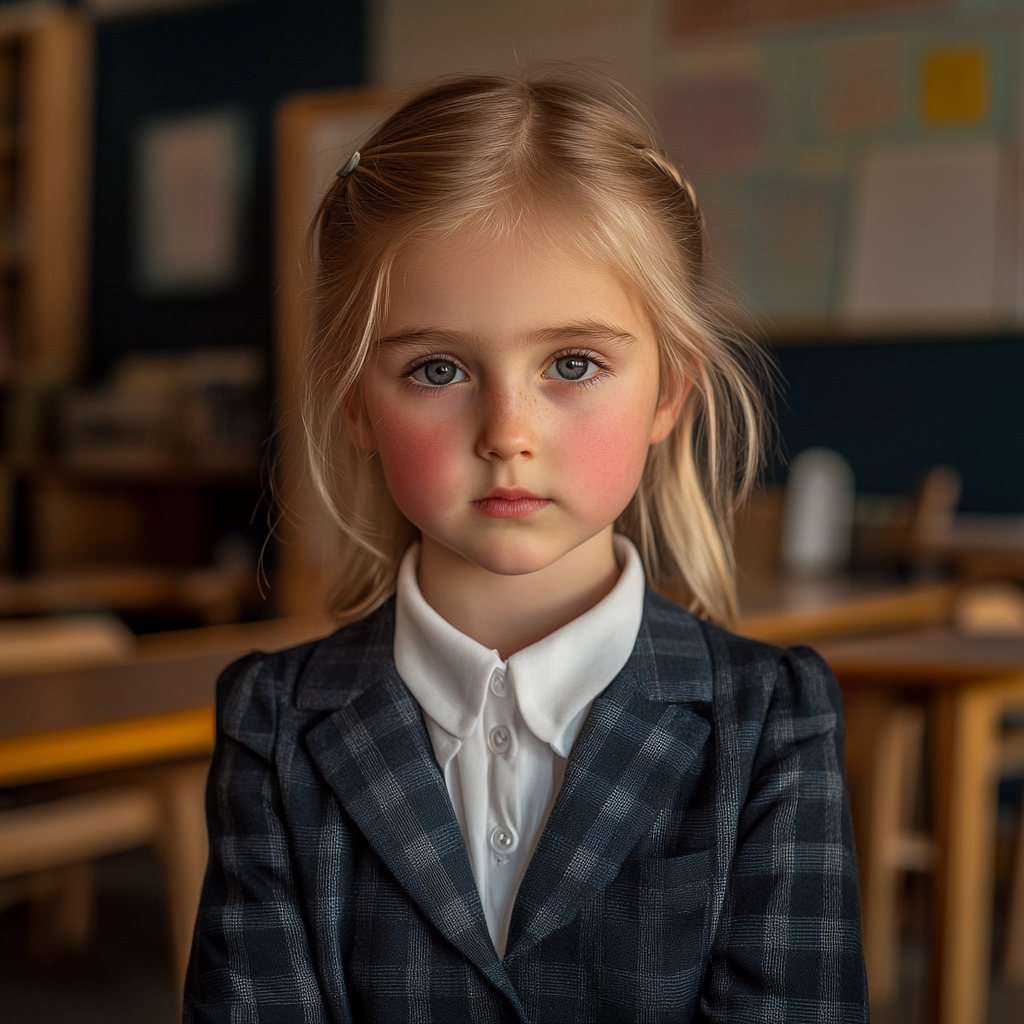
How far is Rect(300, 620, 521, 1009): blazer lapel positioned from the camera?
0.67 meters

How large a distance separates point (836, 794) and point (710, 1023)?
144 mm

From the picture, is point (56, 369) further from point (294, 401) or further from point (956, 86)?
point (956, 86)

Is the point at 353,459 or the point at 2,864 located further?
the point at 2,864

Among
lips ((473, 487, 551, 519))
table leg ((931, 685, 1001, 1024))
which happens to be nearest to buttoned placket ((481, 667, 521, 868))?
lips ((473, 487, 551, 519))

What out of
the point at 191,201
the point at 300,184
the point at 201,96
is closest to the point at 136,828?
the point at 300,184

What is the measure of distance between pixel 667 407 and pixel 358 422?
19 centimetres

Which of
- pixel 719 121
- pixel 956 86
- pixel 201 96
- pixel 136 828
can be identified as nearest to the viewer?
pixel 136 828

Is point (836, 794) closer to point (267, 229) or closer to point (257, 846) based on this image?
point (257, 846)

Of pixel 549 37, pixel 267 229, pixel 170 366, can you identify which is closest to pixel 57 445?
pixel 170 366

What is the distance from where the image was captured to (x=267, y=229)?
481 cm

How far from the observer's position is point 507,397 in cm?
65

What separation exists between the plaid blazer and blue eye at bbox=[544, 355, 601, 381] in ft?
0.58

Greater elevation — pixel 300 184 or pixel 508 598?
pixel 300 184

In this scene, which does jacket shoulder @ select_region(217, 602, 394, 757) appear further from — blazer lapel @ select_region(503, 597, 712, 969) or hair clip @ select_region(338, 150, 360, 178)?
hair clip @ select_region(338, 150, 360, 178)
